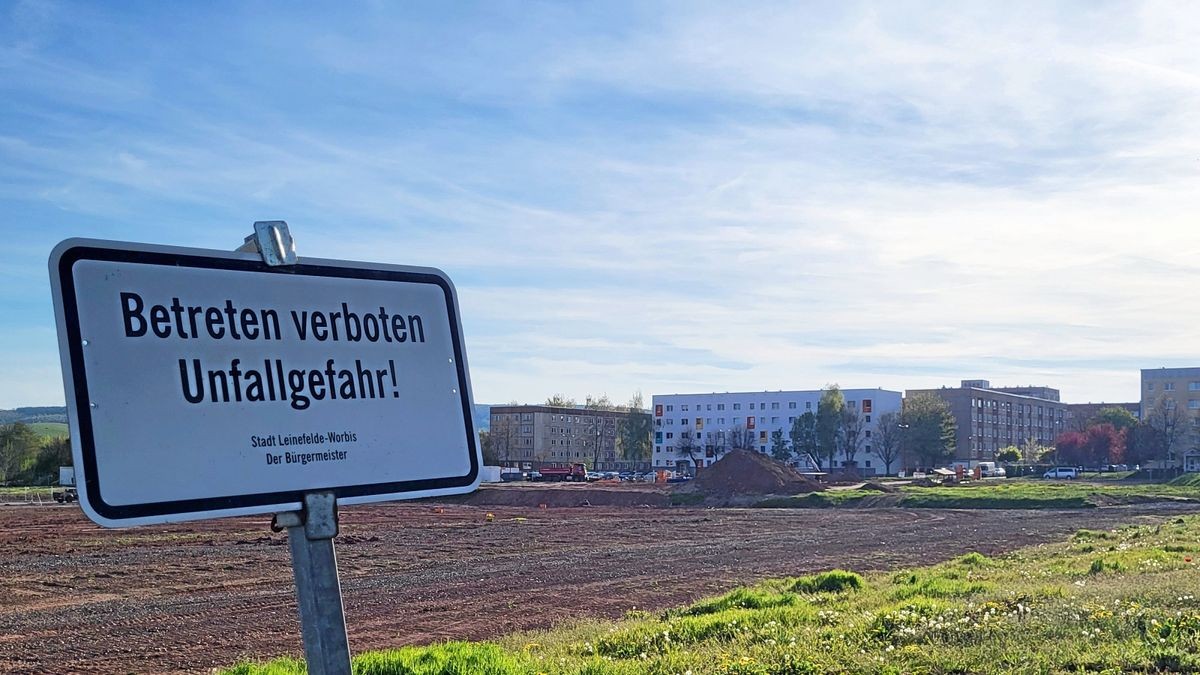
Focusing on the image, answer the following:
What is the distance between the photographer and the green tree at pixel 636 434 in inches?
6619

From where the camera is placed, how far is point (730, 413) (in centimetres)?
16638

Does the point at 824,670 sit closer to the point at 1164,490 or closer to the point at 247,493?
the point at 247,493

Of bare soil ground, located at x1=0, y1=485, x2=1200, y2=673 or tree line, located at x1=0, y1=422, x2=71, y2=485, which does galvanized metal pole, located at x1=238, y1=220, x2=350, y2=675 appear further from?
tree line, located at x1=0, y1=422, x2=71, y2=485

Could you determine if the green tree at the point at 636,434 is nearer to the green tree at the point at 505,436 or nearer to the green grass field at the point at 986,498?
Result: the green tree at the point at 505,436

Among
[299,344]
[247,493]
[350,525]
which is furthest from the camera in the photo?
[350,525]

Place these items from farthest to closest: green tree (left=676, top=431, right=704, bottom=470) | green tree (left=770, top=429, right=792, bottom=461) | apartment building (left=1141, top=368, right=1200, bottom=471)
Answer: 1. green tree (left=676, top=431, right=704, bottom=470)
2. green tree (left=770, top=429, right=792, bottom=461)
3. apartment building (left=1141, top=368, right=1200, bottom=471)

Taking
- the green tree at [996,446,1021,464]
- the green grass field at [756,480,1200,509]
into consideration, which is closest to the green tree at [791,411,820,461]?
the green tree at [996,446,1021,464]

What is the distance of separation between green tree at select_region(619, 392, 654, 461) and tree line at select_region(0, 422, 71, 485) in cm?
8782

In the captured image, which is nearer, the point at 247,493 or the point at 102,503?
the point at 102,503

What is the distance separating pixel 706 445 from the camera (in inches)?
6161

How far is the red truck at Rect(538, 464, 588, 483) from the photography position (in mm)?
110000

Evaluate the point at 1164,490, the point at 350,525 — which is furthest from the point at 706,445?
the point at 350,525

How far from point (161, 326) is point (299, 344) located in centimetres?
36

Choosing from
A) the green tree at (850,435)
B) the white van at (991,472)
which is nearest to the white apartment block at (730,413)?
the green tree at (850,435)
